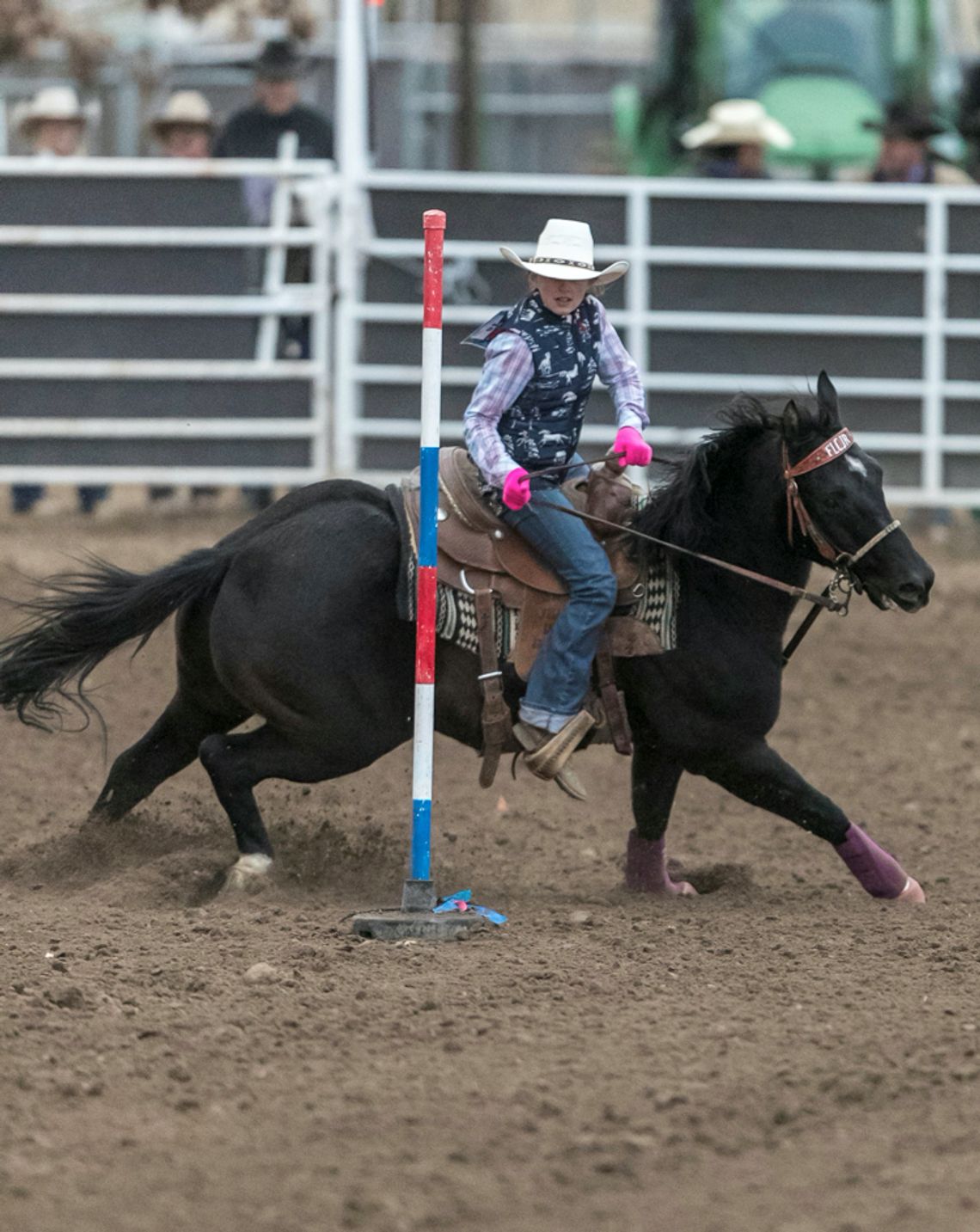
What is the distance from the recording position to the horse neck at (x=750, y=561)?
18.2 feet

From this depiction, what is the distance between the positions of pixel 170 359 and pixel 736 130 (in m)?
3.74

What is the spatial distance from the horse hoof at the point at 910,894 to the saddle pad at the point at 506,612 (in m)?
0.99

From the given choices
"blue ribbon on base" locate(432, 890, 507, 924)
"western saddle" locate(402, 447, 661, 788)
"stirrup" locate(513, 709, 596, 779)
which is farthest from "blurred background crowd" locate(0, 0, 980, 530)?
"blue ribbon on base" locate(432, 890, 507, 924)

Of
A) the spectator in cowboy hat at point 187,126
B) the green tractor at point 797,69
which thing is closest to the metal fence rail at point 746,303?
the spectator in cowboy hat at point 187,126

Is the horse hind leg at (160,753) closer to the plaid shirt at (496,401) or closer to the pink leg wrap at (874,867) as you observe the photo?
the plaid shirt at (496,401)

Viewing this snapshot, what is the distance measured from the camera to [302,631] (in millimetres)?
5418

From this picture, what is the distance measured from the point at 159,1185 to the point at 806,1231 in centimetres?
109

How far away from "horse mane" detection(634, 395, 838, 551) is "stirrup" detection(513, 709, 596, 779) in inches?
23.5

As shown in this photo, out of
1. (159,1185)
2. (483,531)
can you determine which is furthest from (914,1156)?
(483,531)

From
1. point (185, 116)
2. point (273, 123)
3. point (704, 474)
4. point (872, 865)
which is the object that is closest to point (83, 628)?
point (704, 474)

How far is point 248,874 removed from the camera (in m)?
5.52

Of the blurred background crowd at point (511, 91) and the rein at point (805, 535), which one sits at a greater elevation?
the blurred background crowd at point (511, 91)

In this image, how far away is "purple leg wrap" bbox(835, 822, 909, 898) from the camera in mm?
5492

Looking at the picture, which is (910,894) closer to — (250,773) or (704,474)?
(704,474)
